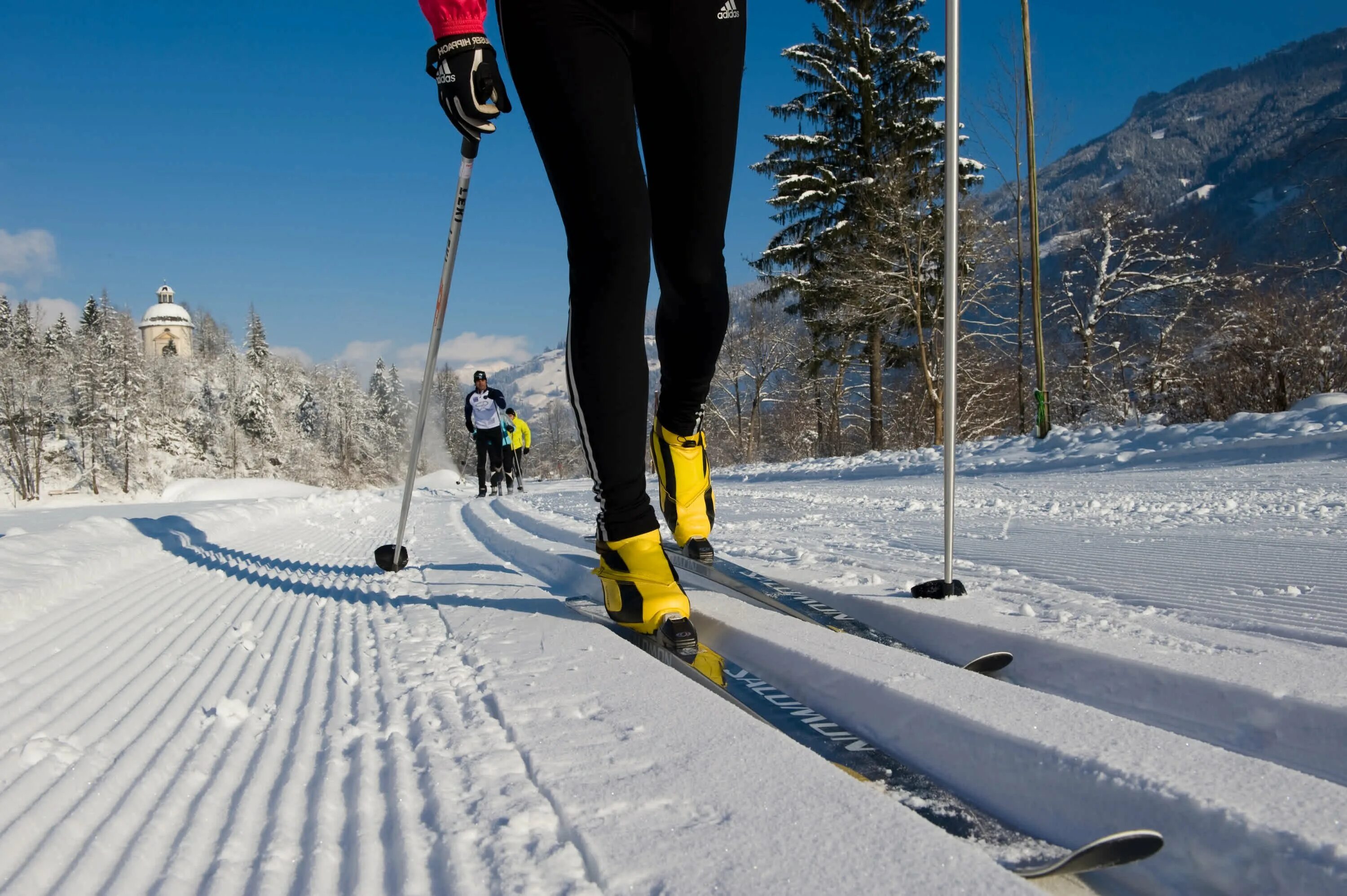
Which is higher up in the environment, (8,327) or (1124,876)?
(8,327)

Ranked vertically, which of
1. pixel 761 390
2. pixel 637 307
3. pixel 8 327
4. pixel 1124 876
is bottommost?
pixel 1124 876

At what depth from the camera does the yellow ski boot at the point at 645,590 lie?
136cm

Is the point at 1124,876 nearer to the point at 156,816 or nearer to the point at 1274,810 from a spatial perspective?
the point at 1274,810

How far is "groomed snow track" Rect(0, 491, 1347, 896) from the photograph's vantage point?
585 millimetres

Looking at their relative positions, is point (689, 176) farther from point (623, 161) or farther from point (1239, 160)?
point (1239, 160)

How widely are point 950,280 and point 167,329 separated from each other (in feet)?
347

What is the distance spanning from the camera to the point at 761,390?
32.8 metres

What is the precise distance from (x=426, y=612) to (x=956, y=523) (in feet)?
7.73

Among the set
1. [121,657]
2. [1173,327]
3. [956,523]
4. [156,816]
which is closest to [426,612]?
[121,657]

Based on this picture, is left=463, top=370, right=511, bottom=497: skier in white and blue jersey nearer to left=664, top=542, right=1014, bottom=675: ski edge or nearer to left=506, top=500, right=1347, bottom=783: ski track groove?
left=664, top=542, right=1014, bottom=675: ski edge

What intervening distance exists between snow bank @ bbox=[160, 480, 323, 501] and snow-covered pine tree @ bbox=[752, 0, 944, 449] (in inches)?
623

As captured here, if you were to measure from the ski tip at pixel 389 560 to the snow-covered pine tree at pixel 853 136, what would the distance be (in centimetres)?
1776

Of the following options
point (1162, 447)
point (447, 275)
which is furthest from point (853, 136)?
point (447, 275)

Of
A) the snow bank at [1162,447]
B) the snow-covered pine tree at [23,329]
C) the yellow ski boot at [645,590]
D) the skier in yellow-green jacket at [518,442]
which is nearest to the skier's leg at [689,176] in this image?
the yellow ski boot at [645,590]
